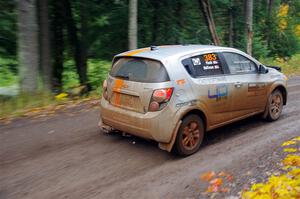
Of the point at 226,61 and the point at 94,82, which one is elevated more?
the point at 226,61

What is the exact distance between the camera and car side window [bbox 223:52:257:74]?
7324 mm

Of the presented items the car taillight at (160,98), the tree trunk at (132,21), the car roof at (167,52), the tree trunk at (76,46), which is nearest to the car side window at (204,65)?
the car roof at (167,52)

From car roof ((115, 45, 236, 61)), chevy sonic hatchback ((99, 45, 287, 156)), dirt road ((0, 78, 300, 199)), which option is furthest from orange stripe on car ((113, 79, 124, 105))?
dirt road ((0, 78, 300, 199))

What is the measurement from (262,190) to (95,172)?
2881mm

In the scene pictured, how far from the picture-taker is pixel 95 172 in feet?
18.9

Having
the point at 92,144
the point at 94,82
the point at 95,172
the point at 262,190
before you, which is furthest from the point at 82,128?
the point at 94,82

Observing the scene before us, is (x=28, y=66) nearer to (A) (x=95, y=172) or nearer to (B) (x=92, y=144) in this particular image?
(B) (x=92, y=144)

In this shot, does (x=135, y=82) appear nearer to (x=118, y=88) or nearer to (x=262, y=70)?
(x=118, y=88)

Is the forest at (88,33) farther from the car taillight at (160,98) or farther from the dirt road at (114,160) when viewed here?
the car taillight at (160,98)

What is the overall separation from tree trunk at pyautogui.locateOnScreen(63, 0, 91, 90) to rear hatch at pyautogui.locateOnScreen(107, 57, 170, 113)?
26.2ft

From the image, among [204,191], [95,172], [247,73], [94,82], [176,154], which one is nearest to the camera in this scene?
[204,191]

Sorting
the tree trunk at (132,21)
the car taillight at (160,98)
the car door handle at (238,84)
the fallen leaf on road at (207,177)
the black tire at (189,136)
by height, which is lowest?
the fallen leaf on road at (207,177)

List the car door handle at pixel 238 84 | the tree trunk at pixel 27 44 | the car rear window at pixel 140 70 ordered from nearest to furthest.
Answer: the car rear window at pixel 140 70 < the car door handle at pixel 238 84 < the tree trunk at pixel 27 44

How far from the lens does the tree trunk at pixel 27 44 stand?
10.1 metres
